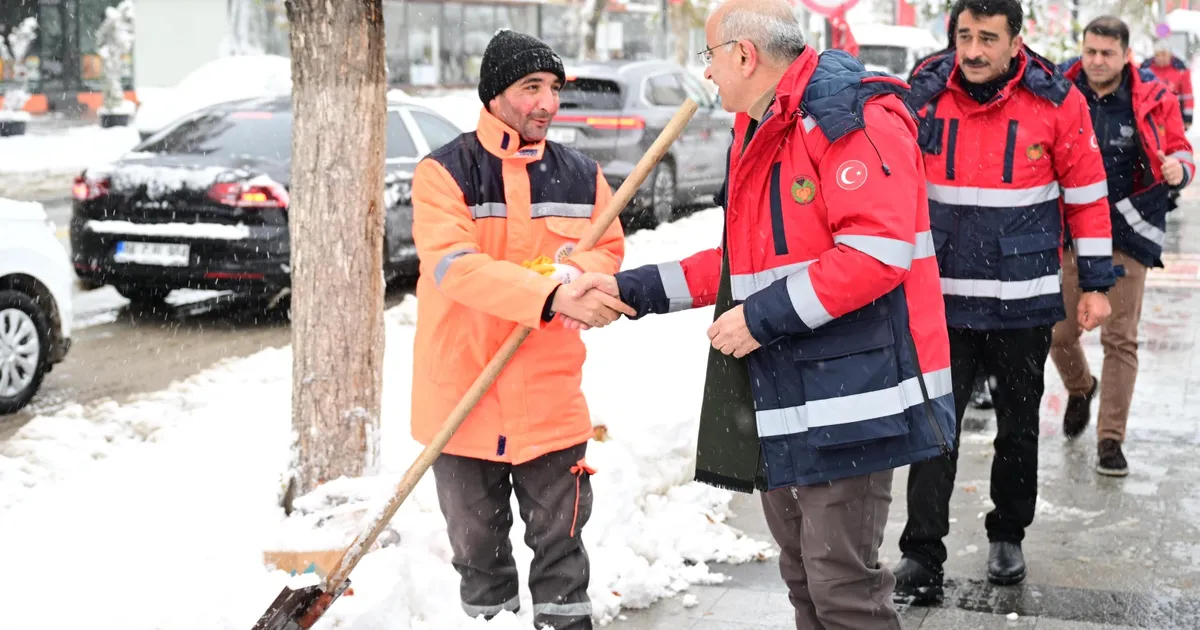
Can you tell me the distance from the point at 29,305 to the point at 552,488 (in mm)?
4719

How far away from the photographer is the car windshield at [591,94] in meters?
13.8

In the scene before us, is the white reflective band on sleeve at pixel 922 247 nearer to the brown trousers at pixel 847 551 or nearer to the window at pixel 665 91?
the brown trousers at pixel 847 551

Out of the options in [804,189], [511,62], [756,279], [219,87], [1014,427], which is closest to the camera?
[804,189]

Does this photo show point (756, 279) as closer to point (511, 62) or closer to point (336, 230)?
point (511, 62)

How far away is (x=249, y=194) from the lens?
30.5ft

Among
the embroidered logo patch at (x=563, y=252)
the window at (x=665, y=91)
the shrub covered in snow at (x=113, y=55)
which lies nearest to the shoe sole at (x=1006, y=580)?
the embroidered logo patch at (x=563, y=252)

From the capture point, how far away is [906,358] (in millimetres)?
3049

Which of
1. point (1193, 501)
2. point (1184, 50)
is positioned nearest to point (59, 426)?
point (1193, 501)

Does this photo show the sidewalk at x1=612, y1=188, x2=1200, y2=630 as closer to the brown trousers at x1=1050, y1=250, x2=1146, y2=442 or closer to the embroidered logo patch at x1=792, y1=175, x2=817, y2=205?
the brown trousers at x1=1050, y1=250, x2=1146, y2=442

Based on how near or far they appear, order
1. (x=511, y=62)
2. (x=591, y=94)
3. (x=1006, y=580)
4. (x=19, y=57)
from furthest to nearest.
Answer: (x=19, y=57), (x=591, y=94), (x=1006, y=580), (x=511, y=62)

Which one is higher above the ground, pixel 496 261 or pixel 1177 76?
pixel 1177 76

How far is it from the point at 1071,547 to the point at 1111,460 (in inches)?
39.9

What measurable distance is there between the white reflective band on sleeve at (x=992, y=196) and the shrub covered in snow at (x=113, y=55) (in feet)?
84.5

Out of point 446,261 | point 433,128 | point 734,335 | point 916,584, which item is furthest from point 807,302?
point 433,128
